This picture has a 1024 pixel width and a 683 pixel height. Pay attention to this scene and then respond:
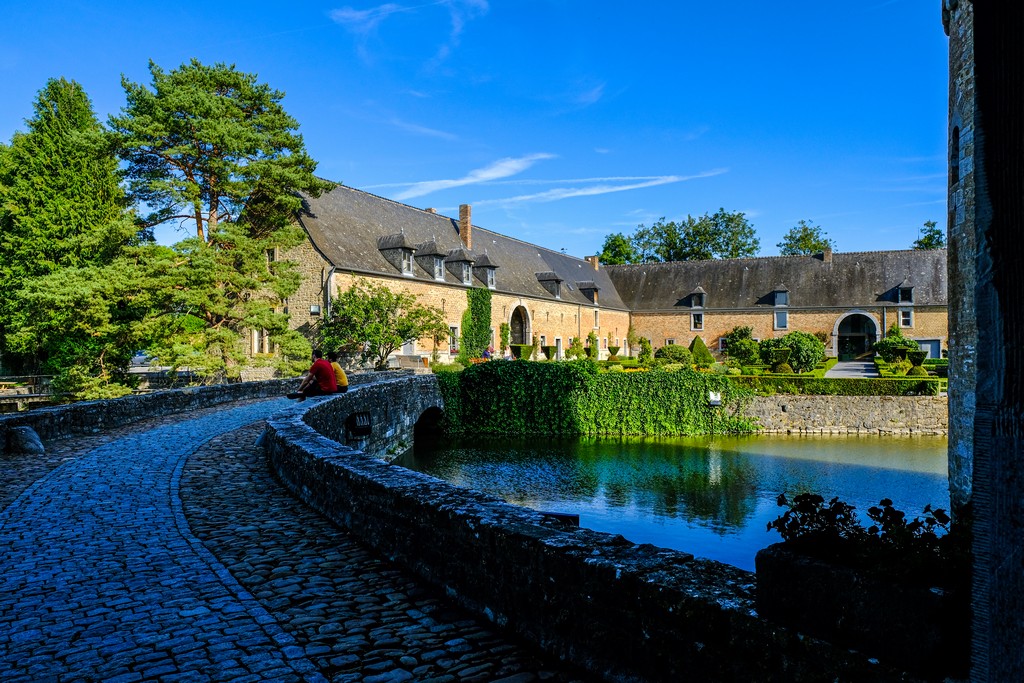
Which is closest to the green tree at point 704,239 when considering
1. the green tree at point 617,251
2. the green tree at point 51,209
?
the green tree at point 617,251

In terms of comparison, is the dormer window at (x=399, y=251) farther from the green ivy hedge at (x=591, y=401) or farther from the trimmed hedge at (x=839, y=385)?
the trimmed hedge at (x=839, y=385)

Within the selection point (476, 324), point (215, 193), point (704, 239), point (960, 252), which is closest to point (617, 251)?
point (704, 239)

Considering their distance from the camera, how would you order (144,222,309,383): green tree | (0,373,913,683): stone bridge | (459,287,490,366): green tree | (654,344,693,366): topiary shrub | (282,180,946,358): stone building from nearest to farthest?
(0,373,913,683): stone bridge < (144,222,309,383): green tree < (282,180,946,358): stone building < (459,287,490,366): green tree < (654,344,693,366): topiary shrub

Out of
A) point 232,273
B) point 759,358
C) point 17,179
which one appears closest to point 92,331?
point 232,273

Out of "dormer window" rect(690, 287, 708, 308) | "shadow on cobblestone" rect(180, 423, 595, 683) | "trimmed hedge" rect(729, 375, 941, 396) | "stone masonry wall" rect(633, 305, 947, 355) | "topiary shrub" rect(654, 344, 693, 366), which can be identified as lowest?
"shadow on cobblestone" rect(180, 423, 595, 683)

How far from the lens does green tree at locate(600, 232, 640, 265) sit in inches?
2450

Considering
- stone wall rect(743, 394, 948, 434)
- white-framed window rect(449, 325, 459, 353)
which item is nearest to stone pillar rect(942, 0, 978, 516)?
→ stone wall rect(743, 394, 948, 434)

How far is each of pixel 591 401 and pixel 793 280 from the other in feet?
92.4

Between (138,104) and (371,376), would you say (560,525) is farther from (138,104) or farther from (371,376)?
(138,104)

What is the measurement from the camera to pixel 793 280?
44594 mm

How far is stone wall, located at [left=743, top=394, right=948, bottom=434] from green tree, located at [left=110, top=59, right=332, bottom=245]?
19.2 meters

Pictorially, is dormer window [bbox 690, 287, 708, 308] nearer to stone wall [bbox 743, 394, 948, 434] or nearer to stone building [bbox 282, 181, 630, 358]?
stone building [bbox 282, 181, 630, 358]

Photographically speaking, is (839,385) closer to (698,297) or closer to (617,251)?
(698,297)

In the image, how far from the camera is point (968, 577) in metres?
1.72
